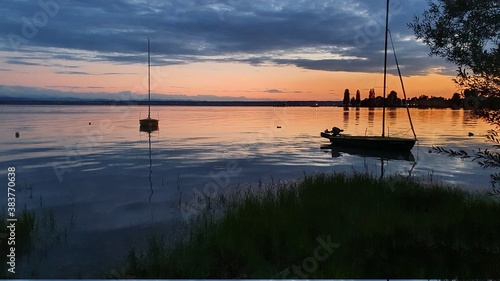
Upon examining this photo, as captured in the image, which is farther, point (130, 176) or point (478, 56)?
point (130, 176)

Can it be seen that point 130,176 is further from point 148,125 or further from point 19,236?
point 148,125

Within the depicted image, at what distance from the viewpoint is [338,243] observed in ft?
31.9

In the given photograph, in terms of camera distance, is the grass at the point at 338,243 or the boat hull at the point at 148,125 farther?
the boat hull at the point at 148,125

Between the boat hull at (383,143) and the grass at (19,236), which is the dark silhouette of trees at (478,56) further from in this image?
the boat hull at (383,143)

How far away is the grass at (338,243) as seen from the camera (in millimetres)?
8391

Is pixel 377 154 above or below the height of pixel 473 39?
below

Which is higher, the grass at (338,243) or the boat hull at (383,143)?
the boat hull at (383,143)

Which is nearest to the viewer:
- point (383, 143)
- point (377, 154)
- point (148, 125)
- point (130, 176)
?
point (130, 176)

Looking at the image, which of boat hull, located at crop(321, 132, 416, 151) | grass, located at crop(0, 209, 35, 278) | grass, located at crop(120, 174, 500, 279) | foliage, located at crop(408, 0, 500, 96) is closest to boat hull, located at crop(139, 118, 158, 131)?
boat hull, located at crop(321, 132, 416, 151)

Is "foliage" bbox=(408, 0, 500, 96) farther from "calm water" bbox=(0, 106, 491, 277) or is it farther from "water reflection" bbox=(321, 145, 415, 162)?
"water reflection" bbox=(321, 145, 415, 162)

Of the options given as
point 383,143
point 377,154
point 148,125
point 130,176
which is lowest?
point 130,176

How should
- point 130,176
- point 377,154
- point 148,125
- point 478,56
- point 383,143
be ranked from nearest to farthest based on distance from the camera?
point 478,56 → point 130,176 → point 377,154 → point 383,143 → point 148,125

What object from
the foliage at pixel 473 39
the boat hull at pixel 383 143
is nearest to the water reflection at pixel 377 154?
the boat hull at pixel 383 143

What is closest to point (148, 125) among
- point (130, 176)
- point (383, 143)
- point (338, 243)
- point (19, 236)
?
point (130, 176)
